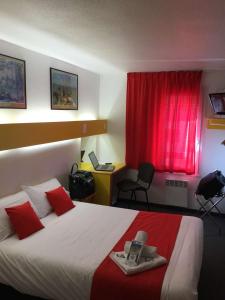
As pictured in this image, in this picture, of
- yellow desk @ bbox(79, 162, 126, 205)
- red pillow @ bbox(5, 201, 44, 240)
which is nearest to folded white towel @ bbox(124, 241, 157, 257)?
red pillow @ bbox(5, 201, 44, 240)

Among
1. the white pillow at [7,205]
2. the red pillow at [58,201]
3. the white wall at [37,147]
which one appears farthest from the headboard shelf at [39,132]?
the red pillow at [58,201]

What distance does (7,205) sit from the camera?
278cm

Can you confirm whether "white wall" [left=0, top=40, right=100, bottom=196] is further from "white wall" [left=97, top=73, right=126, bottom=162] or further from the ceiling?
"white wall" [left=97, top=73, right=126, bottom=162]

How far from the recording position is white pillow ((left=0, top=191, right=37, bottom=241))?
259 cm

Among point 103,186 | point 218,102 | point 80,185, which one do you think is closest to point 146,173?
point 103,186

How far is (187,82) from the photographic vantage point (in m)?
4.44

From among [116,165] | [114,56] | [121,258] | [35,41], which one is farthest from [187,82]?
[121,258]

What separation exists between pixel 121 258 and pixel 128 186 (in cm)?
235

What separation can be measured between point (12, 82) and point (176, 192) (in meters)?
→ 3.23

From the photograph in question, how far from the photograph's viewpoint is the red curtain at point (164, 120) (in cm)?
450

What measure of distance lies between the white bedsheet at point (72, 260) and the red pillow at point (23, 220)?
7cm

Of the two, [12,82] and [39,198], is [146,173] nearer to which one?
[39,198]

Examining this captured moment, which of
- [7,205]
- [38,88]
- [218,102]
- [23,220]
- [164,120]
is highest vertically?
[38,88]

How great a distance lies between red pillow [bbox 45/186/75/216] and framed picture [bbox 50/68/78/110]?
3.93 feet
